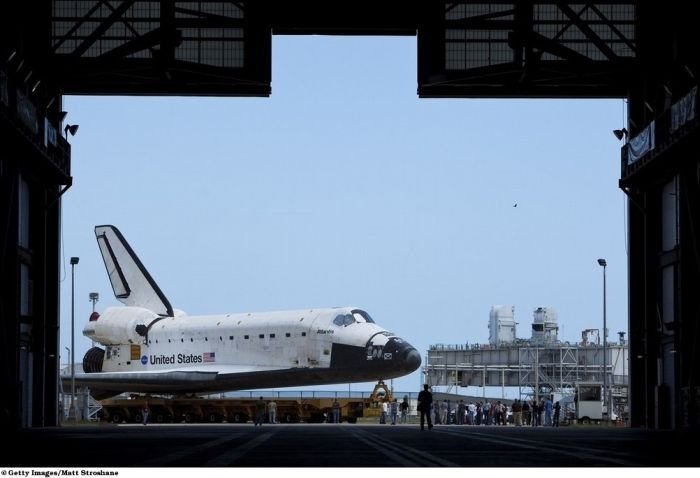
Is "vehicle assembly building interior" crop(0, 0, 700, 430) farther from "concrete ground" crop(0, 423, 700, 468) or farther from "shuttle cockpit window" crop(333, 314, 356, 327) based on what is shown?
"concrete ground" crop(0, 423, 700, 468)

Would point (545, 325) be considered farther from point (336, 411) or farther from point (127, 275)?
point (336, 411)

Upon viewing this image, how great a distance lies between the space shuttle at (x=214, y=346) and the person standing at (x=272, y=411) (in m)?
Answer: 1.19

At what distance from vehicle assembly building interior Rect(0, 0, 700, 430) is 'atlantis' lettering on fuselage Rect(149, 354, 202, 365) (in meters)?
17.8

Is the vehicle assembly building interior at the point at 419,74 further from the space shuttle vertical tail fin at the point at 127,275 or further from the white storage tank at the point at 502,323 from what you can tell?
the white storage tank at the point at 502,323

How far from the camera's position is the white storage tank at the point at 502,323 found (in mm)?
137750

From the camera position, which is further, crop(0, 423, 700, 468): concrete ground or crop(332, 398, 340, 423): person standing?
crop(332, 398, 340, 423): person standing

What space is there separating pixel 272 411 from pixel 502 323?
3324 inches

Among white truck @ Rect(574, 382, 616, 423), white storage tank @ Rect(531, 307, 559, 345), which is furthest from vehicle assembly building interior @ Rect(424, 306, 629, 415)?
white truck @ Rect(574, 382, 616, 423)

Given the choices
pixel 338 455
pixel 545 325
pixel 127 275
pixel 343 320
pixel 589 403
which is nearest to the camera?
pixel 338 455

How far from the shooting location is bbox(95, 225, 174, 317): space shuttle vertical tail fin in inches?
2650

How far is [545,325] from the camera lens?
12469cm

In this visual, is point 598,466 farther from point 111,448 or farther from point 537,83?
point 537,83

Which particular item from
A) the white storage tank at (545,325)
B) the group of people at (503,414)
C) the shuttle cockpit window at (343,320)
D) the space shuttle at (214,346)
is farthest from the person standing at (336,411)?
the white storage tank at (545,325)

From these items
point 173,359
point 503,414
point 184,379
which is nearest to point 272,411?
point 184,379
